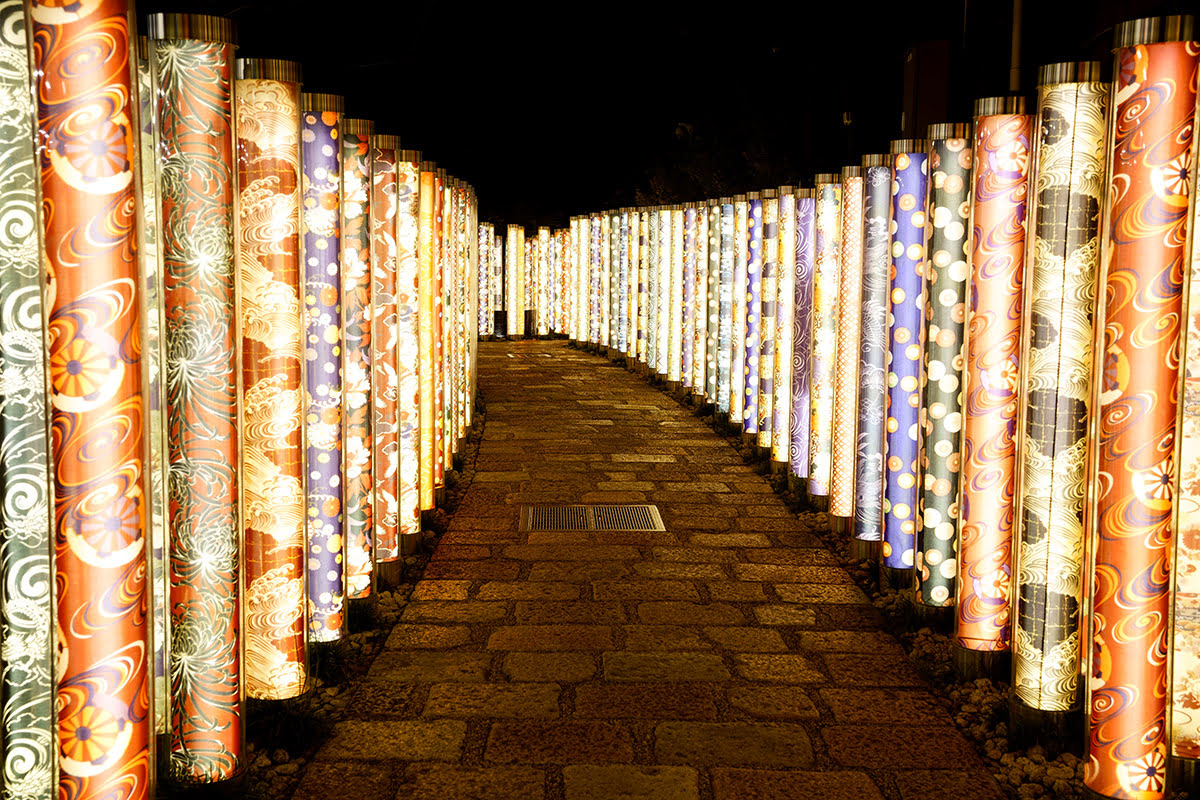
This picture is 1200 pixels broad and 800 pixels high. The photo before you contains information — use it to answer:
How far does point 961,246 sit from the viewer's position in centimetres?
569

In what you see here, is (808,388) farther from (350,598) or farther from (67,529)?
(67,529)

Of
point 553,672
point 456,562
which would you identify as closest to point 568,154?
point 456,562

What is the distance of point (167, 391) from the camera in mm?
3707

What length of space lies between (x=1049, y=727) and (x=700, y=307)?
9.88 metres

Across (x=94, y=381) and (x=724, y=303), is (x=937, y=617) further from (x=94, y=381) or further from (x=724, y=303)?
(x=724, y=303)

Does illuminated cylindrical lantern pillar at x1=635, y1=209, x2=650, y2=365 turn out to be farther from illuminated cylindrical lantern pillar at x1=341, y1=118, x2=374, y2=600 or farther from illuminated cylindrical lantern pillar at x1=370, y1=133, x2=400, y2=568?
illuminated cylindrical lantern pillar at x1=341, y1=118, x2=374, y2=600

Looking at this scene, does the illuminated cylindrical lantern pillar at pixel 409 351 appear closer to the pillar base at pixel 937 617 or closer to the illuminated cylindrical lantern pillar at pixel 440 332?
the illuminated cylindrical lantern pillar at pixel 440 332

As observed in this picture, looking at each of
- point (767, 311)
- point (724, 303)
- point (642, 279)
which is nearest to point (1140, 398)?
point (767, 311)

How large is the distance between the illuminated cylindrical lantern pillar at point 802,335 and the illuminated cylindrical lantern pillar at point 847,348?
3.59 ft

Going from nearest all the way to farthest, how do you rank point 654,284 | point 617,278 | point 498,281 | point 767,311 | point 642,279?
point 767,311
point 654,284
point 642,279
point 617,278
point 498,281

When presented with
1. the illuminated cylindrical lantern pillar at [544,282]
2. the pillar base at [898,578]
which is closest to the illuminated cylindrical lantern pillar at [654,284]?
the pillar base at [898,578]

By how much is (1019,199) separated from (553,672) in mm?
3242

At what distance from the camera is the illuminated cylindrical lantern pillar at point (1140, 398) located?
3.51 m

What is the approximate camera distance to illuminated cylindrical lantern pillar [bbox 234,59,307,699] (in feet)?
14.2
